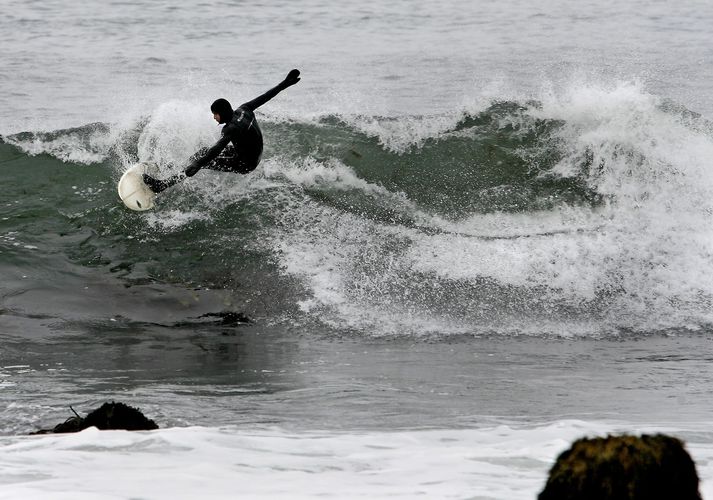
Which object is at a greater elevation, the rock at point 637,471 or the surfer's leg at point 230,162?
the surfer's leg at point 230,162

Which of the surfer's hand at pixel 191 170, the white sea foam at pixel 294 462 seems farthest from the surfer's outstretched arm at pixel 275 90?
the white sea foam at pixel 294 462

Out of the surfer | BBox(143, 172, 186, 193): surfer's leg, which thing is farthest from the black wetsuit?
BBox(143, 172, 186, 193): surfer's leg

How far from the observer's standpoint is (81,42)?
86.6 feet

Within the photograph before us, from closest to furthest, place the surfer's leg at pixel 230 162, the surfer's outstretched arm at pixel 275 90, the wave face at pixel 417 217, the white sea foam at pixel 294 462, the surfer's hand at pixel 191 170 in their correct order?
the white sea foam at pixel 294 462, the wave face at pixel 417 217, the surfer's hand at pixel 191 170, the surfer's outstretched arm at pixel 275 90, the surfer's leg at pixel 230 162

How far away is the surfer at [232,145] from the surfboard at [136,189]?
0.30ft

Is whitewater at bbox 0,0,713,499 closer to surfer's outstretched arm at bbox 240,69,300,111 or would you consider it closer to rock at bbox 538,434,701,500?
surfer's outstretched arm at bbox 240,69,300,111

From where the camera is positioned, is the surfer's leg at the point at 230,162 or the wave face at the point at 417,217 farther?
the surfer's leg at the point at 230,162

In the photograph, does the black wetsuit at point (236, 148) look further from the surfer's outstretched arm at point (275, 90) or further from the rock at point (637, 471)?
the rock at point (637, 471)

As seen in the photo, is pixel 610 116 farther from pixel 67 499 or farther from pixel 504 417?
pixel 67 499

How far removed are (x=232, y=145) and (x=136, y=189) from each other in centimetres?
136

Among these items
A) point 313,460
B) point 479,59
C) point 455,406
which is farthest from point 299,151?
point 479,59

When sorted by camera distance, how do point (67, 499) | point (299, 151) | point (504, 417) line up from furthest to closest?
point (299, 151), point (504, 417), point (67, 499)

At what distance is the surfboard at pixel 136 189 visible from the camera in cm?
1152

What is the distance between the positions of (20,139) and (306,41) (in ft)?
46.2
